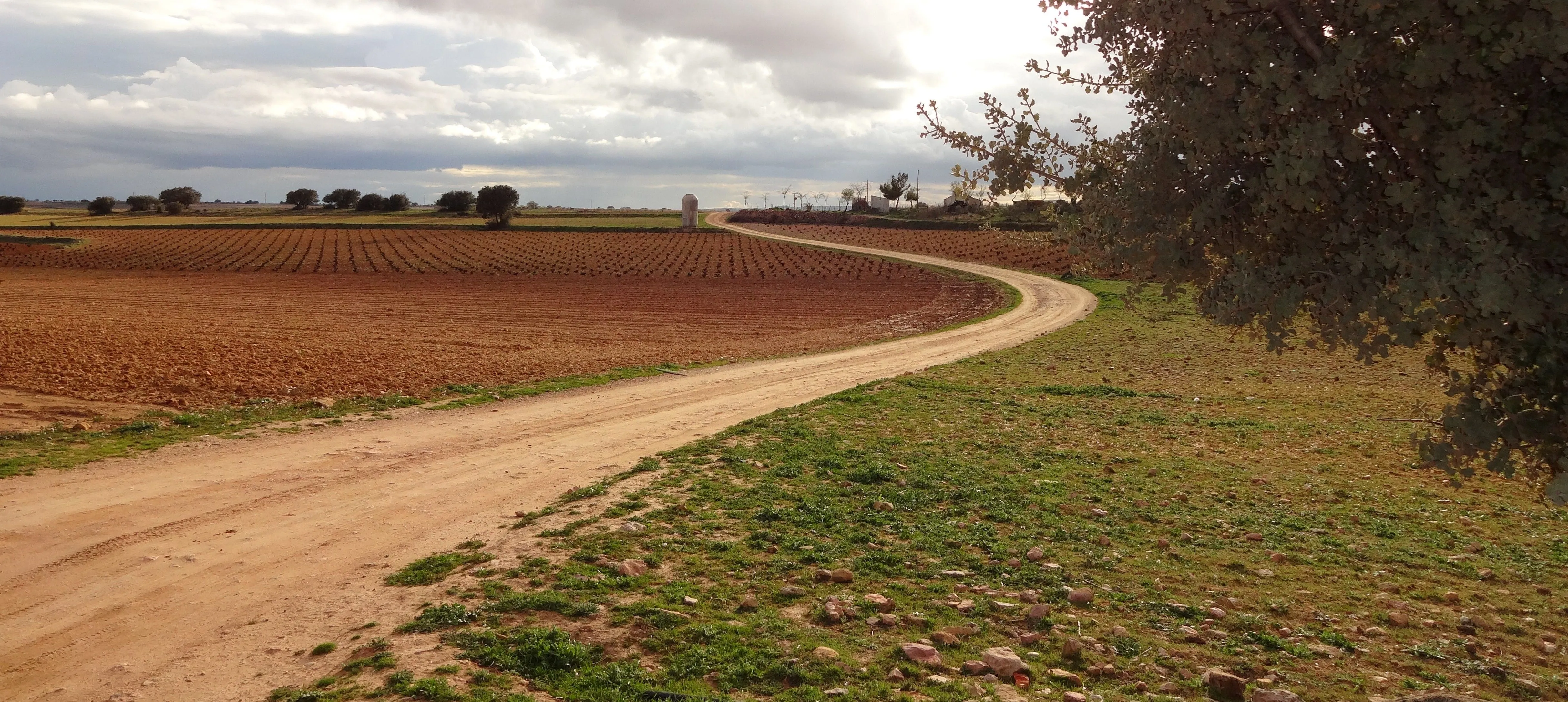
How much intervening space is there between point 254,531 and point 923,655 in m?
6.54

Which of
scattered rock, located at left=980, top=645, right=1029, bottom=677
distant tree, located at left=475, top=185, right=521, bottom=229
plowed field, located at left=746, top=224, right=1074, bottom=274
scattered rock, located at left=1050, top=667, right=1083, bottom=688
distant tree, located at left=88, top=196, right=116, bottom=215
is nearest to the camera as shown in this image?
scattered rock, located at left=1050, top=667, right=1083, bottom=688

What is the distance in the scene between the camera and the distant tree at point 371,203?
502ft

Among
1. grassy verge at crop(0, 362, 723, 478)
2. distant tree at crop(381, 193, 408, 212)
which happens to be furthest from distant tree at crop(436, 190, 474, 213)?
grassy verge at crop(0, 362, 723, 478)

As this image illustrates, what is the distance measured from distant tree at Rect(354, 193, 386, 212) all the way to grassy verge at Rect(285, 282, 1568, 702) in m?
156

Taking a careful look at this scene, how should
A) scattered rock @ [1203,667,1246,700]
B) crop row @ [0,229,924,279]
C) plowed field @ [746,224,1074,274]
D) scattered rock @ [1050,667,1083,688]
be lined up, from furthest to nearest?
1. plowed field @ [746,224,1074,274]
2. crop row @ [0,229,924,279]
3. scattered rock @ [1050,667,1083,688]
4. scattered rock @ [1203,667,1246,700]

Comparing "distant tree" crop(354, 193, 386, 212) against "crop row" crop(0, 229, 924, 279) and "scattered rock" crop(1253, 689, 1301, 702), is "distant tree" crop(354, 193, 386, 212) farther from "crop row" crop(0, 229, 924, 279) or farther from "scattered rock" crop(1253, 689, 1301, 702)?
"scattered rock" crop(1253, 689, 1301, 702)

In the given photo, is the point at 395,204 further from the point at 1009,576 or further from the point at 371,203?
the point at 1009,576

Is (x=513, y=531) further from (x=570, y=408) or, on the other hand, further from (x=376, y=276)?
(x=376, y=276)

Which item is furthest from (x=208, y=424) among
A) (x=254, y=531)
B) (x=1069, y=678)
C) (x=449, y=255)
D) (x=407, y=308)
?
(x=449, y=255)

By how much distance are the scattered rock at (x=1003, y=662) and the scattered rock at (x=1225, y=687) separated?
3.67ft

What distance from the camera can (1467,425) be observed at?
448 cm

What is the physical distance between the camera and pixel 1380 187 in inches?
179

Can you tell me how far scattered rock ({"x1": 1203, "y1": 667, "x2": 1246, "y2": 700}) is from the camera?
18.7 ft

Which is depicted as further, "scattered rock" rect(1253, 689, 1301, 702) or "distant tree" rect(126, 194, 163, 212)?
"distant tree" rect(126, 194, 163, 212)
